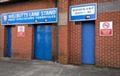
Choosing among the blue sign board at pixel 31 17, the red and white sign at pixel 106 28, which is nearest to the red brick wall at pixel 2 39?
the blue sign board at pixel 31 17

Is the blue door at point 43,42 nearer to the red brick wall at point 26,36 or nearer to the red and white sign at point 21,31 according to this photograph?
the red brick wall at point 26,36

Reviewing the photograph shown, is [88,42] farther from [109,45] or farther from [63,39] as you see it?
[63,39]

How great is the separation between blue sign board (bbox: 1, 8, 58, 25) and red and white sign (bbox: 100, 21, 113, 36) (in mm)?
3165

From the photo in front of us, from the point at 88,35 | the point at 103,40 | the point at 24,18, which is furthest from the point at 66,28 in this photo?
the point at 24,18

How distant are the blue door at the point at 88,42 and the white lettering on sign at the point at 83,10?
675 millimetres

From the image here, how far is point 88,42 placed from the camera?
9297mm

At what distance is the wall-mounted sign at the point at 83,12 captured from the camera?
8828 millimetres

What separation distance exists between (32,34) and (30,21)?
3.22 ft

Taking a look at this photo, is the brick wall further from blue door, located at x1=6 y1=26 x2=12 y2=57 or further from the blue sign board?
blue door, located at x1=6 y1=26 x2=12 y2=57

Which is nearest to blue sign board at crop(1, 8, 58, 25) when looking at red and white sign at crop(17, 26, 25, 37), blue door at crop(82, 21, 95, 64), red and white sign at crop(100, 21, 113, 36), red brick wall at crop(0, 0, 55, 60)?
red brick wall at crop(0, 0, 55, 60)

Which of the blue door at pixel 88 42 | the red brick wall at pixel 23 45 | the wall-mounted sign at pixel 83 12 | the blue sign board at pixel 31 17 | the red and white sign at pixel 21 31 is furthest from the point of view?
the red and white sign at pixel 21 31

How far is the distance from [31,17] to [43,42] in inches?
81.1

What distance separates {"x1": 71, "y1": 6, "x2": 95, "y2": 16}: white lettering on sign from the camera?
8.88 metres

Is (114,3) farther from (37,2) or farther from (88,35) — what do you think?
(37,2)
